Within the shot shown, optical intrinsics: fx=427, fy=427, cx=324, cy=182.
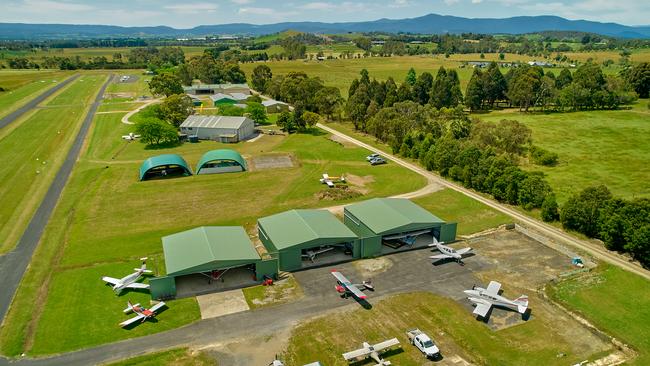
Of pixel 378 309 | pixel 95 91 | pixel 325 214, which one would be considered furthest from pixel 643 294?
pixel 95 91

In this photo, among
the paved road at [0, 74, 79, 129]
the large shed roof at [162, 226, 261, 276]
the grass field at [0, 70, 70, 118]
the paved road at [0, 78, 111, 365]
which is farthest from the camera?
the grass field at [0, 70, 70, 118]

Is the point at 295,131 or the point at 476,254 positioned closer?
the point at 476,254

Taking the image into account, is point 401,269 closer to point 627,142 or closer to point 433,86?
point 627,142

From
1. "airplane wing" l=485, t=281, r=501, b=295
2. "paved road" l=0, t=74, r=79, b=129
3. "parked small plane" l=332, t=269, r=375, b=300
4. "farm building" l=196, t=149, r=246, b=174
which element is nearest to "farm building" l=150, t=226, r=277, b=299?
"parked small plane" l=332, t=269, r=375, b=300

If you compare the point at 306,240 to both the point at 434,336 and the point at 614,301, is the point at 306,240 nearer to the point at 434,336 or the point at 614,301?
the point at 434,336

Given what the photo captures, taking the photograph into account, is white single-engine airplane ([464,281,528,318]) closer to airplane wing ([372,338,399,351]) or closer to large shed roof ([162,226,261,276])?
airplane wing ([372,338,399,351])
